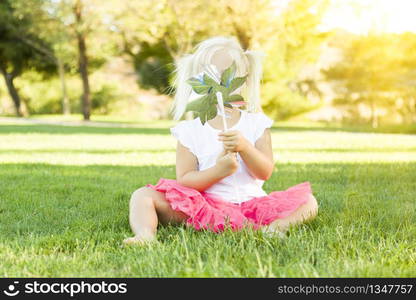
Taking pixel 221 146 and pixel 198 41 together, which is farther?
pixel 198 41

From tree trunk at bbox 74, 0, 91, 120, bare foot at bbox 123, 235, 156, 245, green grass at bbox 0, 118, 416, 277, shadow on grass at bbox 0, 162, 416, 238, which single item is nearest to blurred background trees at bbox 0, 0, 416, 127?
tree trunk at bbox 74, 0, 91, 120

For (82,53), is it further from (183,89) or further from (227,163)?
(227,163)

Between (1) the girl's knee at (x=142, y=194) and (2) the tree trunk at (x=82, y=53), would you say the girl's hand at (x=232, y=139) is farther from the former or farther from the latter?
(2) the tree trunk at (x=82, y=53)

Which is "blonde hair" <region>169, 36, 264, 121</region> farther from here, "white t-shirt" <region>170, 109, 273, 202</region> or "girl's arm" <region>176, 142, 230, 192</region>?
"girl's arm" <region>176, 142, 230, 192</region>

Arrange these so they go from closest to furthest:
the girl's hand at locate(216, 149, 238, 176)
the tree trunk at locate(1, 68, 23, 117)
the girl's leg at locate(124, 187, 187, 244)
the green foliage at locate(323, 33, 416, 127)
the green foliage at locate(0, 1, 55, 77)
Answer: the girl's hand at locate(216, 149, 238, 176), the girl's leg at locate(124, 187, 187, 244), the green foliage at locate(323, 33, 416, 127), the green foliage at locate(0, 1, 55, 77), the tree trunk at locate(1, 68, 23, 117)

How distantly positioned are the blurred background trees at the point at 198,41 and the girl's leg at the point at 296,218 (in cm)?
1755

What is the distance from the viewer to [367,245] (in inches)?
111

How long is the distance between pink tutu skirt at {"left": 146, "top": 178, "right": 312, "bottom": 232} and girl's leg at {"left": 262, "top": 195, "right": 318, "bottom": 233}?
3 centimetres

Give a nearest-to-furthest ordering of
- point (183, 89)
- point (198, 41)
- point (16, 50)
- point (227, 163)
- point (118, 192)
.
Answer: point (227, 163) < point (183, 89) < point (118, 192) < point (198, 41) < point (16, 50)

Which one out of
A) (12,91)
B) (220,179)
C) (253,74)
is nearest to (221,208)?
(220,179)

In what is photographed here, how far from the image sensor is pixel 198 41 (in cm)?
2833

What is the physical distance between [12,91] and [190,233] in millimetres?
31008

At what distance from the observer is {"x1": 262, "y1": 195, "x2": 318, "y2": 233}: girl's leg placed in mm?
3196

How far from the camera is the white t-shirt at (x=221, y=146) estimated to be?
11.5 ft
